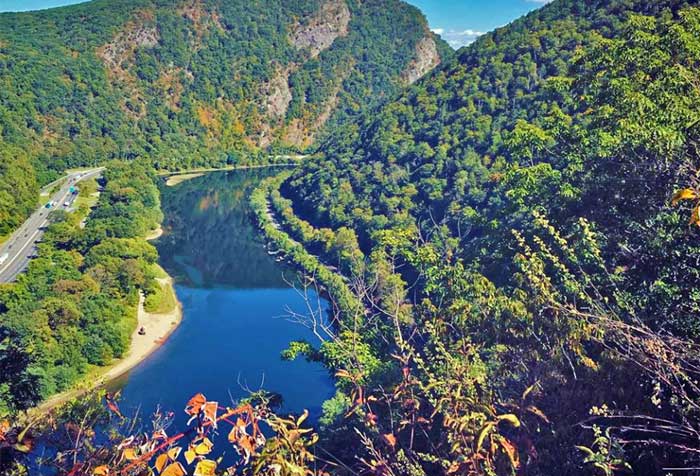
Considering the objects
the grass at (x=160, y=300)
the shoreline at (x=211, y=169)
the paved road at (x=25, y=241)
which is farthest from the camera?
the shoreline at (x=211, y=169)

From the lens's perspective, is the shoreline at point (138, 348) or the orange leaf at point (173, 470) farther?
the shoreline at point (138, 348)

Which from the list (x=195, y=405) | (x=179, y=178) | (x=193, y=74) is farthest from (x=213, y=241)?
(x=193, y=74)

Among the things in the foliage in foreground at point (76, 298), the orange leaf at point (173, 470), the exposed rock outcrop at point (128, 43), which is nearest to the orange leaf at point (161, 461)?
the orange leaf at point (173, 470)

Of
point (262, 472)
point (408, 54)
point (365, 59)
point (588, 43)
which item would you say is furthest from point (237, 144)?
point (262, 472)

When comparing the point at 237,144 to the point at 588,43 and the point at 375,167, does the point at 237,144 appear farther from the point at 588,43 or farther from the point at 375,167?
the point at 588,43

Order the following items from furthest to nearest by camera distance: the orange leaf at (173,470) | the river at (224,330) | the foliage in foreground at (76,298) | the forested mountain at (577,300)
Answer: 1. the river at (224,330)
2. the foliage in foreground at (76,298)
3. the forested mountain at (577,300)
4. the orange leaf at (173,470)

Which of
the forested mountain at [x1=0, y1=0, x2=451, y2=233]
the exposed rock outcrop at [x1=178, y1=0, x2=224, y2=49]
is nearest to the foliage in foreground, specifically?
the forested mountain at [x1=0, y1=0, x2=451, y2=233]

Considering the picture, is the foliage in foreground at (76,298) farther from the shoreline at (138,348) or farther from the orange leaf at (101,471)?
the orange leaf at (101,471)
